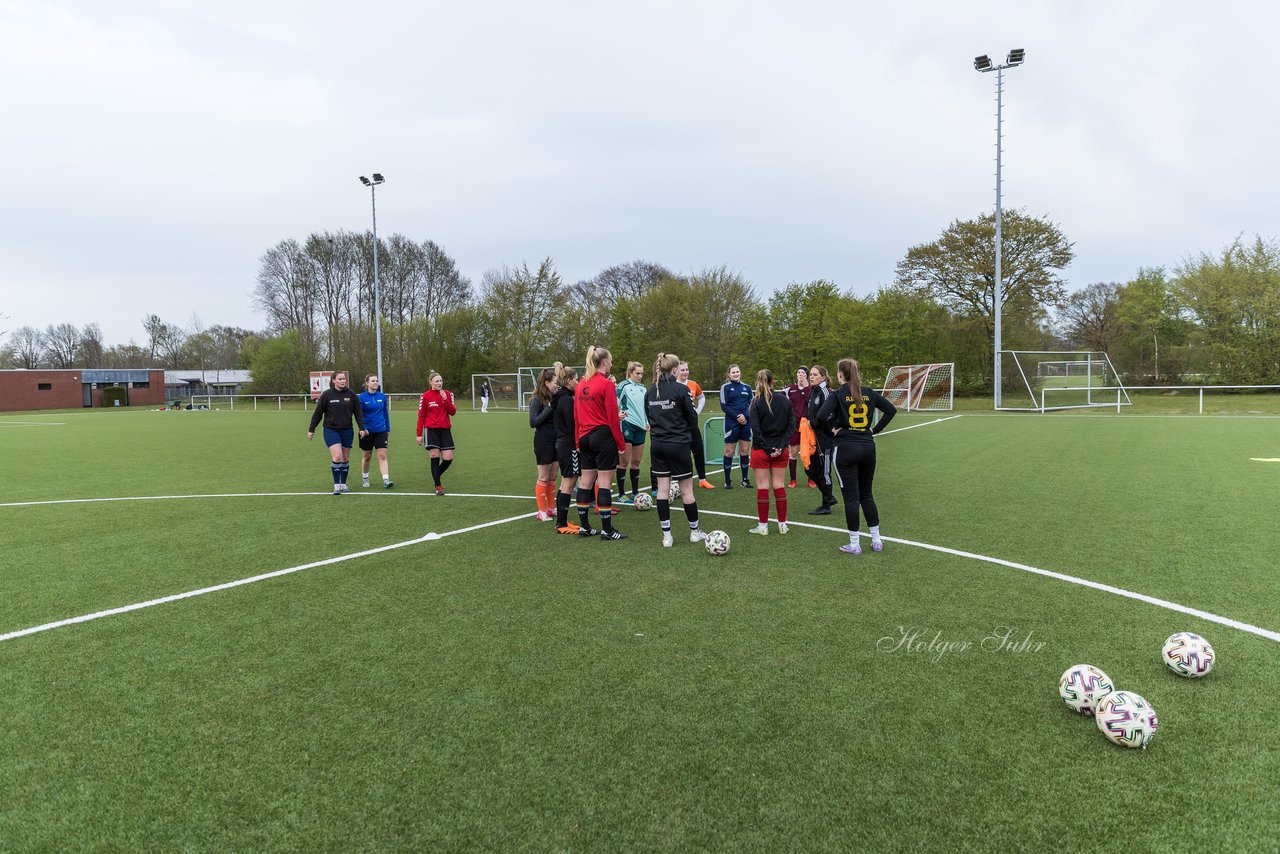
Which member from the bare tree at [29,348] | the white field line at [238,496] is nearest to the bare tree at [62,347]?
the bare tree at [29,348]

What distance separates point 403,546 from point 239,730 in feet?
12.1

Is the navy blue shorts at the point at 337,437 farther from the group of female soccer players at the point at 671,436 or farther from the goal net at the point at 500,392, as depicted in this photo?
the goal net at the point at 500,392

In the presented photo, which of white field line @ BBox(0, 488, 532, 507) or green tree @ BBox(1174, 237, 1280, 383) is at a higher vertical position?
green tree @ BBox(1174, 237, 1280, 383)

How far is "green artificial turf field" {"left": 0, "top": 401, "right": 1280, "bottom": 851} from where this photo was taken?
2654 millimetres

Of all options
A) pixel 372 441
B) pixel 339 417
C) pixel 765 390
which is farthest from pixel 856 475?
pixel 339 417

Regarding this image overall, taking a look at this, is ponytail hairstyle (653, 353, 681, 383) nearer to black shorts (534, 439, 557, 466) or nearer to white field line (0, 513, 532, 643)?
black shorts (534, 439, 557, 466)

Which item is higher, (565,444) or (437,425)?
(437,425)

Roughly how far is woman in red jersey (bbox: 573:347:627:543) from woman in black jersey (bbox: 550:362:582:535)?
336 millimetres

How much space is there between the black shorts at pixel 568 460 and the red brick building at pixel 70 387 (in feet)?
226

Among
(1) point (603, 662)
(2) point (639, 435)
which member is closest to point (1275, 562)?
(1) point (603, 662)

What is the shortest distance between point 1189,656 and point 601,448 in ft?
16.0

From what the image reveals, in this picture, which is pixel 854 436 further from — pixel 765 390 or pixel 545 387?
pixel 545 387

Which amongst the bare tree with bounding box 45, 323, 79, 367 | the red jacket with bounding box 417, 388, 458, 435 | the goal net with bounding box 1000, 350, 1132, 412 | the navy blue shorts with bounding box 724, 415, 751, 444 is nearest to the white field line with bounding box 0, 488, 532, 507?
the red jacket with bounding box 417, 388, 458, 435

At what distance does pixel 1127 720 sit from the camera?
310 centimetres
